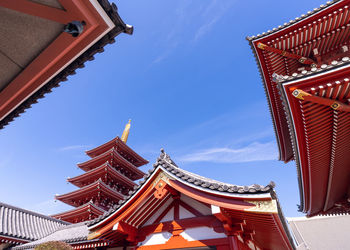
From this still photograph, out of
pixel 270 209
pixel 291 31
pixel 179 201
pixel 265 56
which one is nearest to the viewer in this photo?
pixel 270 209

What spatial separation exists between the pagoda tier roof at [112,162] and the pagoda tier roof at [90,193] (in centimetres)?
349

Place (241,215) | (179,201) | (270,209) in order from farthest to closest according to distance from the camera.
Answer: (179,201)
(241,215)
(270,209)

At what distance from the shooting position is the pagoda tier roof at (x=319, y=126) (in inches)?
158

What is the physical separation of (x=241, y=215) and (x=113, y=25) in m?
5.01

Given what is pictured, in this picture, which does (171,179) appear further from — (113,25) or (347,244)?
(347,244)

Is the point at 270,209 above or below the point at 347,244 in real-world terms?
above

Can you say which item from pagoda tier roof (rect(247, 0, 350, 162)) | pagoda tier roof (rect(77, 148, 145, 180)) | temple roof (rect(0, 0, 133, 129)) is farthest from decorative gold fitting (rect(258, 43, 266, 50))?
pagoda tier roof (rect(77, 148, 145, 180))

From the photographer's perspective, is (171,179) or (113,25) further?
(171,179)

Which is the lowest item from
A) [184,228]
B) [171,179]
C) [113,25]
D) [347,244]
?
[347,244]

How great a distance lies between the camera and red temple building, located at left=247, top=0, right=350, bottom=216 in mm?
4098

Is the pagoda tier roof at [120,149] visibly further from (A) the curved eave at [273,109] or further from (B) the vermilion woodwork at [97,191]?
(A) the curved eave at [273,109]

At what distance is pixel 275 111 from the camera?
29.1 ft

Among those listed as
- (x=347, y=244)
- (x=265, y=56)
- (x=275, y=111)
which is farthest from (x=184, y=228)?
(x=347, y=244)

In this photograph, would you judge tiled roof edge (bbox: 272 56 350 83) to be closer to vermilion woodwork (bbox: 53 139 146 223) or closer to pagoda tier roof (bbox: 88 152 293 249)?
pagoda tier roof (bbox: 88 152 293 249)
